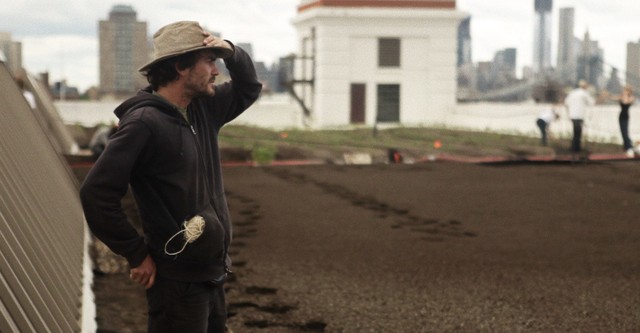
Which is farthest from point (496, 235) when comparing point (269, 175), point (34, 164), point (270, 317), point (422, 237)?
point (269, 175)

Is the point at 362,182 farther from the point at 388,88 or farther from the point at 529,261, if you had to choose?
the point at 388,88

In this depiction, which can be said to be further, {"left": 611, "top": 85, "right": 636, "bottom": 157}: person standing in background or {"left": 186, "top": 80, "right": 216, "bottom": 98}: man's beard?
{"left": 611, "top": 85, "right": 636, "bottom": 157}: person standing in background

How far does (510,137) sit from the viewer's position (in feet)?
111

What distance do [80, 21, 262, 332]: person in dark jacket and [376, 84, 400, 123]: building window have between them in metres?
42.2

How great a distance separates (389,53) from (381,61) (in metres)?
0.51

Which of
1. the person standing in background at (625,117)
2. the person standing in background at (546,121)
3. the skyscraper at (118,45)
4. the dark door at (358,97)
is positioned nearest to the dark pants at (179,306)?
the person standing in background at (625,117)

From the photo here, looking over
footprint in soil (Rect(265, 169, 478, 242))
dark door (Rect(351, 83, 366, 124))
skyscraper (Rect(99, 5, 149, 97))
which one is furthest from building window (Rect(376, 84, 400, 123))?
skyscraper (Rect(99, 5, 149, 97))

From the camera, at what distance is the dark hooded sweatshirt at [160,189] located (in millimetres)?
4078

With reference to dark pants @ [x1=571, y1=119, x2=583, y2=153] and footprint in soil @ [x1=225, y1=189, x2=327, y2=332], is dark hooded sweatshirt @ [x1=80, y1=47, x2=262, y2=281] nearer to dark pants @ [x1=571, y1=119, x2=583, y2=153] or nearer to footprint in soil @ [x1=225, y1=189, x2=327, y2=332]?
footprint in soil @ [x1=225, y1=189, x2=327, y2=332]

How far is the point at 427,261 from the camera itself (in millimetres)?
9953

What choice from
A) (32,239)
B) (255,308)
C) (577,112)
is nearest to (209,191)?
(32,239)

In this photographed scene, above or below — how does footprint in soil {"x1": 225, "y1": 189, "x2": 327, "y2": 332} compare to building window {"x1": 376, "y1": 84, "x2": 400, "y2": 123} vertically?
below

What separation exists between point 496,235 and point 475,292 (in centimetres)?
358

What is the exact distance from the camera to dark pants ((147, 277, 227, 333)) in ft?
14.0
